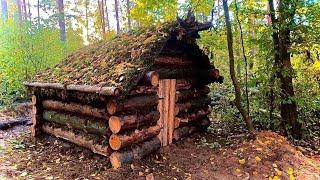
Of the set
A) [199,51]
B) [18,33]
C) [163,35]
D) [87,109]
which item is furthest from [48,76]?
[18,33]

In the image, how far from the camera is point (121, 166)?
5.92m

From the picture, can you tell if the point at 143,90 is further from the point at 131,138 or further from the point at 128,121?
the point at 131,138

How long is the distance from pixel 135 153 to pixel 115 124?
84 centimetres

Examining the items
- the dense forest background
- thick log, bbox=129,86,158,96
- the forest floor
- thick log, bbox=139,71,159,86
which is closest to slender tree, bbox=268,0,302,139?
the dense forest background

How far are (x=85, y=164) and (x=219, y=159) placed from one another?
303 centimetres

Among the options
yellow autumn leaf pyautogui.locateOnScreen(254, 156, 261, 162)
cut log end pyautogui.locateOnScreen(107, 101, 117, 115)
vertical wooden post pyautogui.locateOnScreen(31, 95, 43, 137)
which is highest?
cut log end pyautogui.locateOnScreen(107, 101, 117, 115)

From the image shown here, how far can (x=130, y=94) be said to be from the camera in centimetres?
631

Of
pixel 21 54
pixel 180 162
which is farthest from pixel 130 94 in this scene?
pixel 21 54

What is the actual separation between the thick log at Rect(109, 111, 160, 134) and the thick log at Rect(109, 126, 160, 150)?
0.46 feet

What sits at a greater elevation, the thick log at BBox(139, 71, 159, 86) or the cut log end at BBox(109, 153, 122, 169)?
→ the thick log at BBox(139, 71, 159, 86)

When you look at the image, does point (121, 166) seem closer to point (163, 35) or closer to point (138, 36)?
point (163, 35)

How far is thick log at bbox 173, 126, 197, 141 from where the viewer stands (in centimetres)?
806

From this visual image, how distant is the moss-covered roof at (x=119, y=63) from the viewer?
5.82 meters

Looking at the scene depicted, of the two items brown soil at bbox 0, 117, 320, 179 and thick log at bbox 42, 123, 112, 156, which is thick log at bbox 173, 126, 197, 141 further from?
thick log at bbox 42, 123, 112, 156
